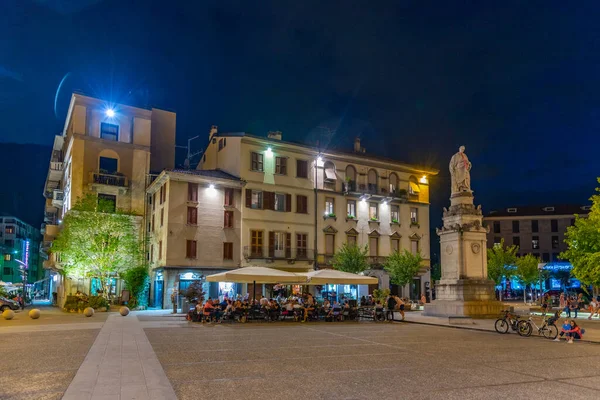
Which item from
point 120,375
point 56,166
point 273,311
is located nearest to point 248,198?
point 273,311

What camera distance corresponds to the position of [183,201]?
41.0 meters

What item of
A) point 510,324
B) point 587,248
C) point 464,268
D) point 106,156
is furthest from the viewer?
point 106,156

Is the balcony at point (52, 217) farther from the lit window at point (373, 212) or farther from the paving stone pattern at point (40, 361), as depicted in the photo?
the paving stone pattern at point (40, 361)

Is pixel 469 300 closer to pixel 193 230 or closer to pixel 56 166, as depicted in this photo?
pixel 193 230

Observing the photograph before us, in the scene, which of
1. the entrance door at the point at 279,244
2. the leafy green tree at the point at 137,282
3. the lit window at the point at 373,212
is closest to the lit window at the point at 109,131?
the leafy green tree at the point at 137,282

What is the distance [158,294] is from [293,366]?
32665mm

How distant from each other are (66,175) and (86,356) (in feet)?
129

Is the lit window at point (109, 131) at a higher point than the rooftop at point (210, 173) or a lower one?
higher

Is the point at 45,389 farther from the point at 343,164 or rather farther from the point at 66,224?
the point at 343,164

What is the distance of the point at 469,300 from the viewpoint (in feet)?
85.0

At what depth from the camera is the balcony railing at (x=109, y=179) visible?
1743 inches

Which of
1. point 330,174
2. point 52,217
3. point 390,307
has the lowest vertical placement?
point 390,307

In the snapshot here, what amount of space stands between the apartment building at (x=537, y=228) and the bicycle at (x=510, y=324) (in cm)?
7332

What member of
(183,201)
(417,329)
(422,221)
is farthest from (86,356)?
(422,221)
